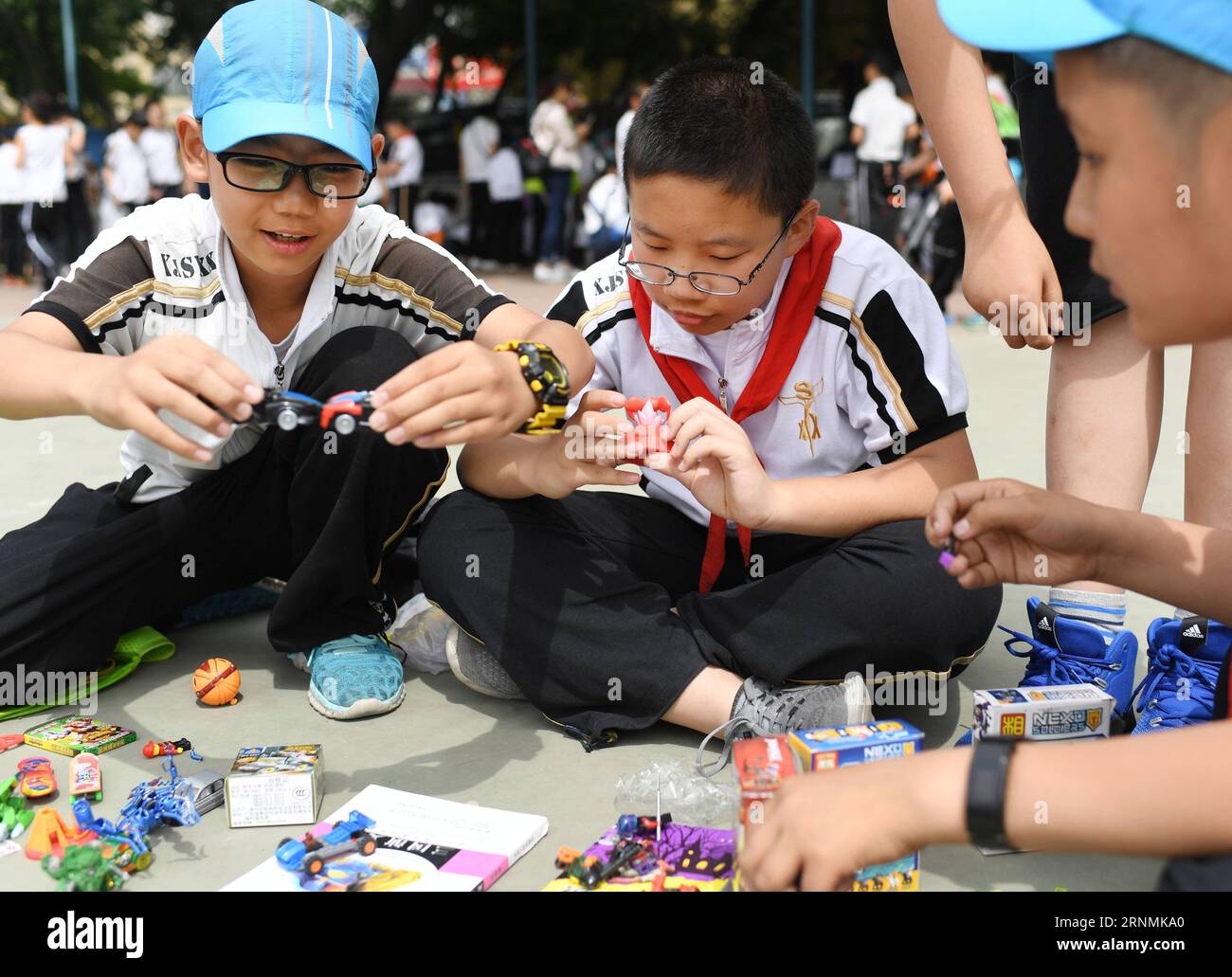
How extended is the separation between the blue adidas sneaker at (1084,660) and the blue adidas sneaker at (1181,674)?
0.05 m

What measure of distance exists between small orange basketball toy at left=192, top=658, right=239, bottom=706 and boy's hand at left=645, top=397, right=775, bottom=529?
3.44 feet

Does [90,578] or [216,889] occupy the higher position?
[90,578]

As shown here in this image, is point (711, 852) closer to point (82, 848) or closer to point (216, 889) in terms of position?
point (216, 889)

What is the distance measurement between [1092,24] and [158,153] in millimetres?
12080

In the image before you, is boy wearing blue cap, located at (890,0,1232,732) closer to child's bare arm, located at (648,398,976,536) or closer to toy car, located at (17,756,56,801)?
child's bare arm, located at (648,398,976,536)

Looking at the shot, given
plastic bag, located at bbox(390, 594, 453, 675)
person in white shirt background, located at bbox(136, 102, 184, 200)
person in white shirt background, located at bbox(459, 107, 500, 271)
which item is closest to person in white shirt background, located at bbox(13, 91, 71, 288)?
person in white shirt background, located at bbox(136, 102, 184, 200)

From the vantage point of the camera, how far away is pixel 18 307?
32.1 feet

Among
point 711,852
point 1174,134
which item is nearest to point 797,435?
point 711,852

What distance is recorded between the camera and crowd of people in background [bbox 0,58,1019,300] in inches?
370

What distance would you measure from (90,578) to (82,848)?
914 mm

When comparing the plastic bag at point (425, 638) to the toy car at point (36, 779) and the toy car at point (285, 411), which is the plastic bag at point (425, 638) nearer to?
the toy car at point (36, 779)

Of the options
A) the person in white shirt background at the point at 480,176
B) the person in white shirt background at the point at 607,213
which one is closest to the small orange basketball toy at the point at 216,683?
the person in white shirt background at the point at 607,213

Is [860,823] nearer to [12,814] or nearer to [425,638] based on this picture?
[12,814]

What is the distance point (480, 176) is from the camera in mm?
12703
